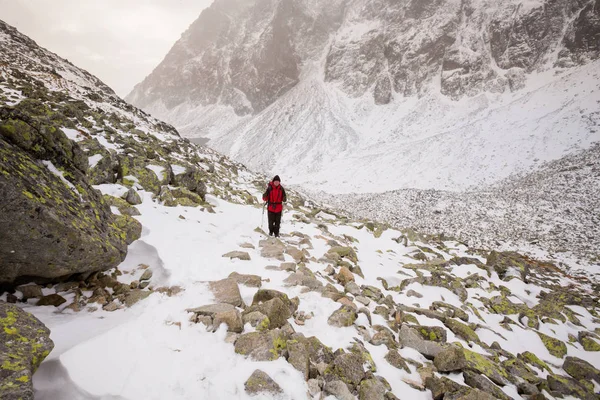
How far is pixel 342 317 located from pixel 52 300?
4.73m

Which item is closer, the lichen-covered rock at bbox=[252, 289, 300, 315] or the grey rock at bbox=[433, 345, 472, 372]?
the grey rock at bbox=[433, 345, 472, 372]

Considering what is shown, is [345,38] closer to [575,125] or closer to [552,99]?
[552,99]

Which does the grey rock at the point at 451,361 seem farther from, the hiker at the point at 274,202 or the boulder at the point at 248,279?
the hiker at the point at 274,202

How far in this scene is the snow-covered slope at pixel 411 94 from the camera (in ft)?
124

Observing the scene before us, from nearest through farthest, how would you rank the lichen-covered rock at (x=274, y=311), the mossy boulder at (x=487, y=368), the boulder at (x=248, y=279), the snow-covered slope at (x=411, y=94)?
the lichen-covered rock at (x=274, y=311) < the mossy boulder at (x=487, y=368) < the boulder at (x=248, y=279) < the snow-covered slope at (x=411, y=94)

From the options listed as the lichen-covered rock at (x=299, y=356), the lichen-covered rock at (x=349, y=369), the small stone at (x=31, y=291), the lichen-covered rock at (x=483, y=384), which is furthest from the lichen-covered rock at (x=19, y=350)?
the lichen-covered rock at (x=483, y=384)

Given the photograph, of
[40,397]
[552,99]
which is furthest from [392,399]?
[552,99]

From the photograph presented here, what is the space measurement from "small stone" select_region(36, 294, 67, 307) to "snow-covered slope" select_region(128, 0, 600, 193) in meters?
36.3

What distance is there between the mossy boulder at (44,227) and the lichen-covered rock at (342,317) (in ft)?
13.6

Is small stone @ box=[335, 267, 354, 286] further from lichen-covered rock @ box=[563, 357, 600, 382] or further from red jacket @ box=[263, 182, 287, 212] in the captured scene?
lichen-covered rock @ box=[563, 357, 600, 382]

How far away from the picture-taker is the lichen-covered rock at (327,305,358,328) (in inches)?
201

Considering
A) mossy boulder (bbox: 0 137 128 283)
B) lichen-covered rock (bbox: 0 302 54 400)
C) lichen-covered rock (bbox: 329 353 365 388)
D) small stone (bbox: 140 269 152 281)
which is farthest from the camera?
small stone (bbox: 140 269 152 281)

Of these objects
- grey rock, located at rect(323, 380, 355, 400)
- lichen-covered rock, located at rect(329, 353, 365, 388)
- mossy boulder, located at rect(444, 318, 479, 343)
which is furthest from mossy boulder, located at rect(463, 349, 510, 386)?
grey rock, located at rect(323, 380, 355, 400)

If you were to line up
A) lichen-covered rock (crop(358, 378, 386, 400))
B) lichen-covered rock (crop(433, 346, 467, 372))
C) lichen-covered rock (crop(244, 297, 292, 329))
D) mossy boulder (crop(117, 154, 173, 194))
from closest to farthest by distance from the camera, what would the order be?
lichen-covered rock (crop(358, 378, 386, 400)), lichen-covered rock (crop(244, 297, 292, 329)), lichen-covered rock (crop(433, 346, 467, 372)), mossy boulder (crop(117, 154, 173, 194))
